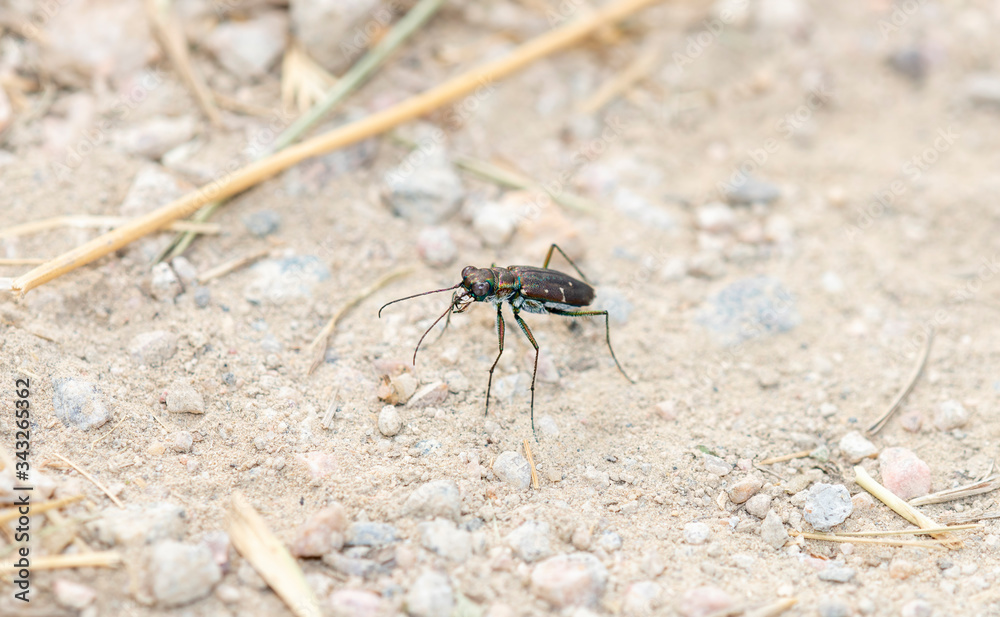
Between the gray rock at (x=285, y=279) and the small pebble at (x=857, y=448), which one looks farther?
the gray rock at (x=285, y=279)

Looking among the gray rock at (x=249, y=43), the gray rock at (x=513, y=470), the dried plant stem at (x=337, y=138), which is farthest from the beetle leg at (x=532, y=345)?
the gray rock at (x=249, y=43)

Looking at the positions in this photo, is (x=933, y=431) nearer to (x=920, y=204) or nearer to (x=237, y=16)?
(x=920, y=204)

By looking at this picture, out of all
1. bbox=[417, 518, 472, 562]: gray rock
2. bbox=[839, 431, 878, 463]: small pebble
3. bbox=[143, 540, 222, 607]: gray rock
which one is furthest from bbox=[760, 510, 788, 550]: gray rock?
bbox=[143, 540, 222, 607]: gray rock

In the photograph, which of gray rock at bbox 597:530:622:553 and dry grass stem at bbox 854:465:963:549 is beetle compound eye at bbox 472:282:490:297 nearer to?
gray rock at bbox 597:530:622:553

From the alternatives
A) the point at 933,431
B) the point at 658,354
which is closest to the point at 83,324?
the point at 658,354

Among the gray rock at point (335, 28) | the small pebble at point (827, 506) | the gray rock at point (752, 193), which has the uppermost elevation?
the gray rock at point (335, 28)

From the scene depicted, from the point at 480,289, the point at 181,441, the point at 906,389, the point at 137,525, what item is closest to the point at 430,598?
the point at 137,525

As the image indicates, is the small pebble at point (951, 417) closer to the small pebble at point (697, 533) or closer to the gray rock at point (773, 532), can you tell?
the gray rock at point (773, 532)

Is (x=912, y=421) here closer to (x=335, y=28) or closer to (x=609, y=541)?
(x=609, y=541)
